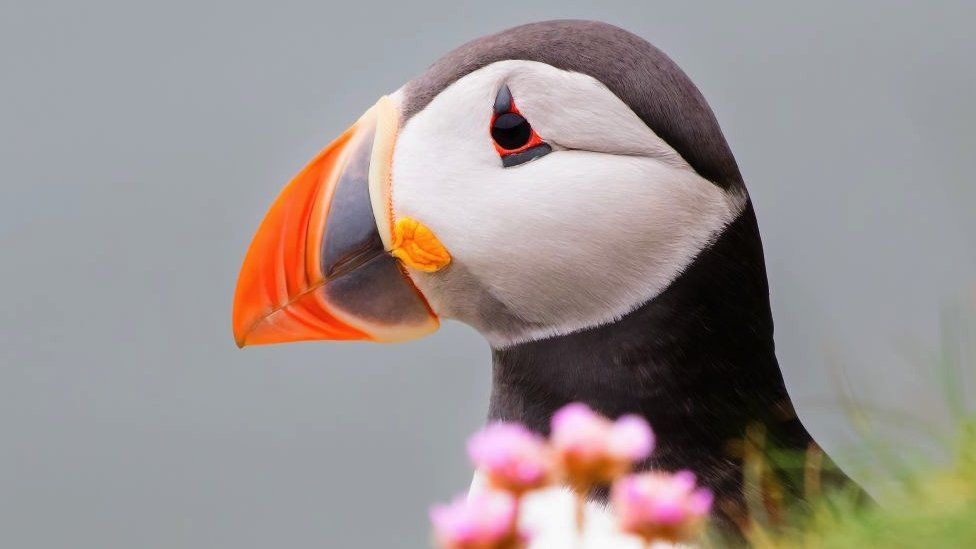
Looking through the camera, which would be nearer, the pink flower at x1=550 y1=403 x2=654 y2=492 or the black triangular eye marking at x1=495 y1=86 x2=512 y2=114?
the pink flower at x1=550 y1=403 x2=654 y2=492

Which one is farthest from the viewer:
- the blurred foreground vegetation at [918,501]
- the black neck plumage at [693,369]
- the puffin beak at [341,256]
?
the puffin beak at [341,256]

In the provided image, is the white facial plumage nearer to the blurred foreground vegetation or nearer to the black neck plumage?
the black neck plumage

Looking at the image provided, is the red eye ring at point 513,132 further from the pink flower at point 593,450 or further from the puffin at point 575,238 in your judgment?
the pink flower at point 593,450

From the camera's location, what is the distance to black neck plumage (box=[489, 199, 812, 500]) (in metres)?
1.58

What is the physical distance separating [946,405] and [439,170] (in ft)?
2.92

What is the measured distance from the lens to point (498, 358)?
177 cm

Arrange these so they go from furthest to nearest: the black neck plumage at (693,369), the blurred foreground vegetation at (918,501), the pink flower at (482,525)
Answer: the black neck plumage at (693,369), the blurred foreground vegetation at (918,501), the pink flower at (482,525)

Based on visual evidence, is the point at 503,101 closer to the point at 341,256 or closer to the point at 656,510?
the point at 341,256

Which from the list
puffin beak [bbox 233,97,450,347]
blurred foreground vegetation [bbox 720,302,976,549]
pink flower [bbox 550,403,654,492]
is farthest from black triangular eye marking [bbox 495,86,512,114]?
pink flower [bbox 550,403,654,492]

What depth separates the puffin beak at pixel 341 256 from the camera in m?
1.74

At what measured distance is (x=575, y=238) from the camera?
64.9 inches

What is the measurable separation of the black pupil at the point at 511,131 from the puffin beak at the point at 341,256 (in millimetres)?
161

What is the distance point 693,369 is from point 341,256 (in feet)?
1.67

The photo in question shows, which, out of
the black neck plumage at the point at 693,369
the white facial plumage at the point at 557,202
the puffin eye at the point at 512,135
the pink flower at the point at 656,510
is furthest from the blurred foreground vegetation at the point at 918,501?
the puffin eye at the point at 512,135
